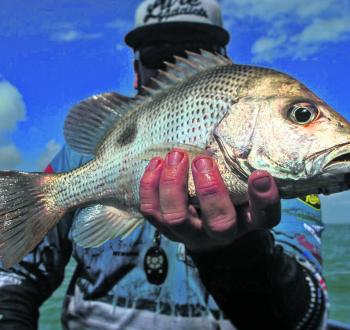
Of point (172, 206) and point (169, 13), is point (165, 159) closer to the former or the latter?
point (172, 206)

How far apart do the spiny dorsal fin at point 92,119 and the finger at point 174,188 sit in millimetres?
386

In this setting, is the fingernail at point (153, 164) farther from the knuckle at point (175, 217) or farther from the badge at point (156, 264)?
the badge at point (156, 264)

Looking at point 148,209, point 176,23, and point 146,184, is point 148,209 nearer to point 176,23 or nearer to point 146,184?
point 146,184

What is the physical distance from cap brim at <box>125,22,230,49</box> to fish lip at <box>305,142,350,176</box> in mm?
1593

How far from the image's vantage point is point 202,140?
52.9 inches

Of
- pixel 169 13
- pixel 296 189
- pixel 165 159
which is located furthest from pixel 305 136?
pixel 169 13

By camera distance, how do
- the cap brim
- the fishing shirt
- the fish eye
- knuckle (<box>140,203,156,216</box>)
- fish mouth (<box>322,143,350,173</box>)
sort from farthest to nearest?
1. the cap brim
2. the fishing shirt
3. knuckle (<box>140,203,156,216</box>)
4. the fish eye
5. fish mouth (<box>322,143,350,173</box>)

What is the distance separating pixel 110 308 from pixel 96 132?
920 mm

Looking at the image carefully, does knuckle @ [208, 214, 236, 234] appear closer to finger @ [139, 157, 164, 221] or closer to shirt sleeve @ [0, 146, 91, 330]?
finger @ [139, 157, 164, 221]

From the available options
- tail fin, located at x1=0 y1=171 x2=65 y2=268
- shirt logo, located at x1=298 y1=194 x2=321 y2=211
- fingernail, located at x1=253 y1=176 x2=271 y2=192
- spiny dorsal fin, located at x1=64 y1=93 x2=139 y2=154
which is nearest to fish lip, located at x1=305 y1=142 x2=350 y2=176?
fingernail, located at x1=253 y1=176 x2=271 y2=192

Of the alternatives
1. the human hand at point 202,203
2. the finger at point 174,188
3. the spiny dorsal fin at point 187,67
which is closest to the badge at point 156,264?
the human hand at point 202,203

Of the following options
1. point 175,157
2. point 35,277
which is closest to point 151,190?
point 175,157

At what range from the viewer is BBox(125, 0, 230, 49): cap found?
2643 mm

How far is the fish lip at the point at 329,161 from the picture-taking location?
45.8 inches
